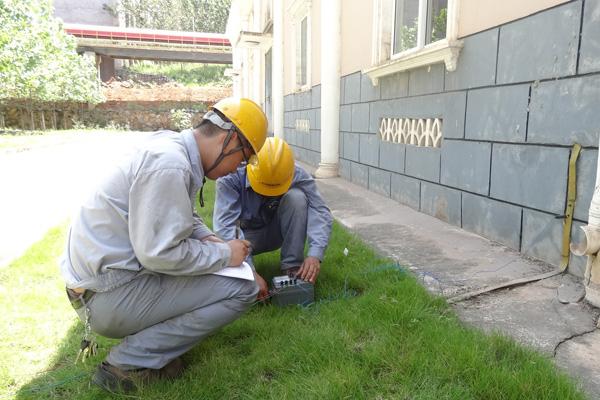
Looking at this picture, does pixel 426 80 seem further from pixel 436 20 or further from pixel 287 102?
pixel 287 102

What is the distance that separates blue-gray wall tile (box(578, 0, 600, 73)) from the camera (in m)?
2.56

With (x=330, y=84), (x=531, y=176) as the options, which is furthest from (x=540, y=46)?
(x=330, y=84)

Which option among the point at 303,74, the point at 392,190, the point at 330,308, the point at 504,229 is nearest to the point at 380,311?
the point at 330,308

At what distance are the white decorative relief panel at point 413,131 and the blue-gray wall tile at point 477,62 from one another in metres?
0.49

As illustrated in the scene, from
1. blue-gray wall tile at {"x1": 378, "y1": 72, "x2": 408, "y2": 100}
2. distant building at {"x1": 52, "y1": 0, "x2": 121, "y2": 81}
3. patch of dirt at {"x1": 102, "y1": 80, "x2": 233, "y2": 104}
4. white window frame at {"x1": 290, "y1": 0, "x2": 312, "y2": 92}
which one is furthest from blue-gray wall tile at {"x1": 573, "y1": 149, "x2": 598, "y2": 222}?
distant building at {"x1": 52, "y1": 0, "x2": 121, "y2": 81}

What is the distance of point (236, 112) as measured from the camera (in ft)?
6.72

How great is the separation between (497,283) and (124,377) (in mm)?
2094

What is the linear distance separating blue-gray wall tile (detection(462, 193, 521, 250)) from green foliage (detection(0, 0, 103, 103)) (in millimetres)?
18333

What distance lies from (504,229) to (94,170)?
9400 millimetres

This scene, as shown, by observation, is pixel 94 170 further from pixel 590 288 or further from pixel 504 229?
pixel 590 288

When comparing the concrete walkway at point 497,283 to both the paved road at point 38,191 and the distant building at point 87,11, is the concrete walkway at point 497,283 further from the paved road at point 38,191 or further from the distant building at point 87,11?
the distant building at point 87,11

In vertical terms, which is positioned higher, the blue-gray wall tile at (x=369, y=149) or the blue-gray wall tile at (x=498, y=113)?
the blue-gray wall tile at (x=498, y=113)

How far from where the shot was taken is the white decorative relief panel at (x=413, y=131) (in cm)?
443

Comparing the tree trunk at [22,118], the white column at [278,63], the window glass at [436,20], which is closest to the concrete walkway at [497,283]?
the window glass at [436,20]
